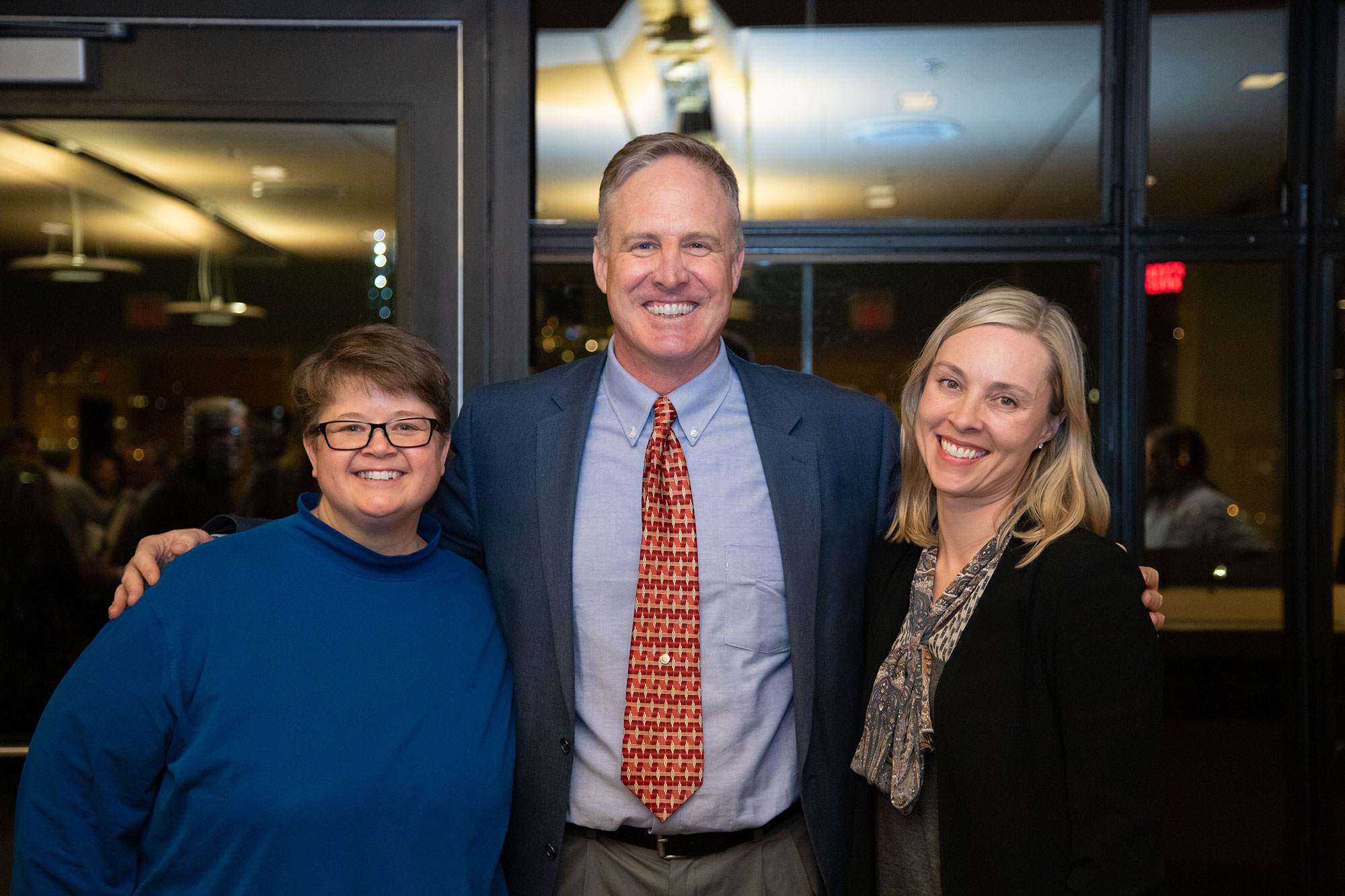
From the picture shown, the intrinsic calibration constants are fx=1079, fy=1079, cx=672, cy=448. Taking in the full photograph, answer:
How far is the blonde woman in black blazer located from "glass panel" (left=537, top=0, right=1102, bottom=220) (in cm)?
101

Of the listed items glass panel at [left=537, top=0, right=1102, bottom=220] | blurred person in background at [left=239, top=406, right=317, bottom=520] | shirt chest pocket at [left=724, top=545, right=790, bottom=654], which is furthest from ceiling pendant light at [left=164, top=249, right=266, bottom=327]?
shirt chest pocket at [left=724, top=545, right=790, bottom=654]

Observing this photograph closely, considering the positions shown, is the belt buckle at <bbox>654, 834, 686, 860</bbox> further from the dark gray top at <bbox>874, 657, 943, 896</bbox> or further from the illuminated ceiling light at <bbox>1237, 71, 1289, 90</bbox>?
the illuminated ceiling light at <bbox>1237, 71, 1289, 90</bbox>

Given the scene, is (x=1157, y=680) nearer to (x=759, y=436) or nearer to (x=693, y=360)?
(x=759, y=436)

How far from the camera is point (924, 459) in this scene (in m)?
1.82

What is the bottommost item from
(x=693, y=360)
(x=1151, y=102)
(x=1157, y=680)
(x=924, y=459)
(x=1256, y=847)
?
(x=1256, y=847)

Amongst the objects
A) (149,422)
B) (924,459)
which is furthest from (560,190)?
(924,459)

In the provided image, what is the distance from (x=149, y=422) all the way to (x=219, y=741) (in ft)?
4.29

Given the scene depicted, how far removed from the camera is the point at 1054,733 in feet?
5.16

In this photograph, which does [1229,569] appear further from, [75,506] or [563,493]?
[75,506]

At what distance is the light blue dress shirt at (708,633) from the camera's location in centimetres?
186

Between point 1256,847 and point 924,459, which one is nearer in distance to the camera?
point 924,459

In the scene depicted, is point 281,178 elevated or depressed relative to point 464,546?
elevated

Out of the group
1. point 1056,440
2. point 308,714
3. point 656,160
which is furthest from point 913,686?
point 656,160

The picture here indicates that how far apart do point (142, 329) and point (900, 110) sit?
77.2 inches
